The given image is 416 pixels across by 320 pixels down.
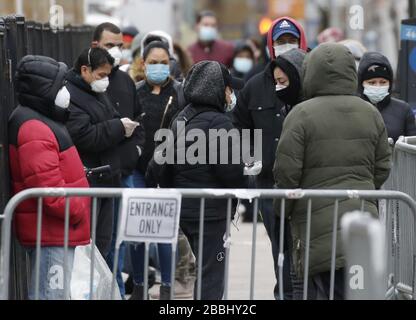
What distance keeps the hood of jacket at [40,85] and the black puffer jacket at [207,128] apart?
1039 mm

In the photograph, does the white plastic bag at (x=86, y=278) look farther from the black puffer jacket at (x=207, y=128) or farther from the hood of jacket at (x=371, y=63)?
the hood of jacket at (x=371, y=63)

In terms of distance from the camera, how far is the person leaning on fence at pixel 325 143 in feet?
24.6

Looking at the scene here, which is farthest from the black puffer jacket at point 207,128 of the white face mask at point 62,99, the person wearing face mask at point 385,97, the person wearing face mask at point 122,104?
the person wearing face mask at point 385,97

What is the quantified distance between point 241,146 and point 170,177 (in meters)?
0.58

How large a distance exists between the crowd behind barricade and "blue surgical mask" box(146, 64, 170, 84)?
11 mm

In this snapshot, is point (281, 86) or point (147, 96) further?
point (147, 96)

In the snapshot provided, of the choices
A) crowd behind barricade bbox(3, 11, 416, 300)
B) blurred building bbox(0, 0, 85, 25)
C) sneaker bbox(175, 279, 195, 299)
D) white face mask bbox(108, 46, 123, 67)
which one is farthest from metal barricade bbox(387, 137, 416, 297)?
blurred building bbox(0, 0, 85, 25)

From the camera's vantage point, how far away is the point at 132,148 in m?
9.86

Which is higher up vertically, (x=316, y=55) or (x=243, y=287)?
(x=316, y=55)

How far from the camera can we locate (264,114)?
9.46 metres
